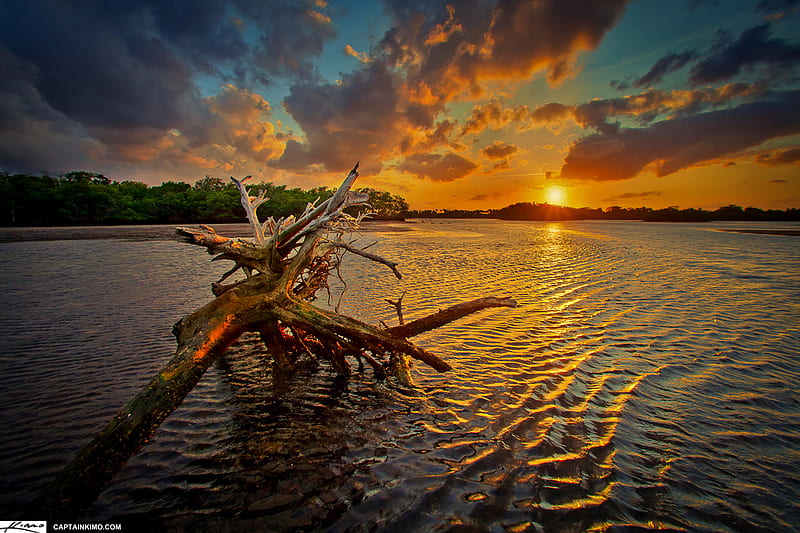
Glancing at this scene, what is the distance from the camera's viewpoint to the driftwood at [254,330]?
3.19 m

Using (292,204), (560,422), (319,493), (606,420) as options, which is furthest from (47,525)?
(292,204)

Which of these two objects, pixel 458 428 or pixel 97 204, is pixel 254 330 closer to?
pixel 458 428

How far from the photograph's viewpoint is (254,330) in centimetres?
563

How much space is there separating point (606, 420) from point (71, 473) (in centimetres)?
708

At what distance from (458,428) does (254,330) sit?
3900 mm

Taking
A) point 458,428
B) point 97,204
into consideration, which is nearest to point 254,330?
point 458,428

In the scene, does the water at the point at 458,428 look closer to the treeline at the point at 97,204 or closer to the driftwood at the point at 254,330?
the driftwood at the point at 254,330

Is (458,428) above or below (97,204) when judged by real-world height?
below

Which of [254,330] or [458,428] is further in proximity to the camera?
[254,330]

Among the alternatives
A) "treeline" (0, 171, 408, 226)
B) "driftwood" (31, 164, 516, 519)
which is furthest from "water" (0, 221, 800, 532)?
"treeline" (0, 171, 408, 226)

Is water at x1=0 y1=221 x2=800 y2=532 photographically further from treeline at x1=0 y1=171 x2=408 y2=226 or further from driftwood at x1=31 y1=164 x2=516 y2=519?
treeline at x1=0 y1=171 x2=408 y2=226

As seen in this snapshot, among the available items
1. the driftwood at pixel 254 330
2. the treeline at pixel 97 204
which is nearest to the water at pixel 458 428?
the driftwood at pixel 254 330

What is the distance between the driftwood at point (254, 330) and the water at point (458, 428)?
1.90 feet

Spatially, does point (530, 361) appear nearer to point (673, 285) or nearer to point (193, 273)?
point (673, 285)
